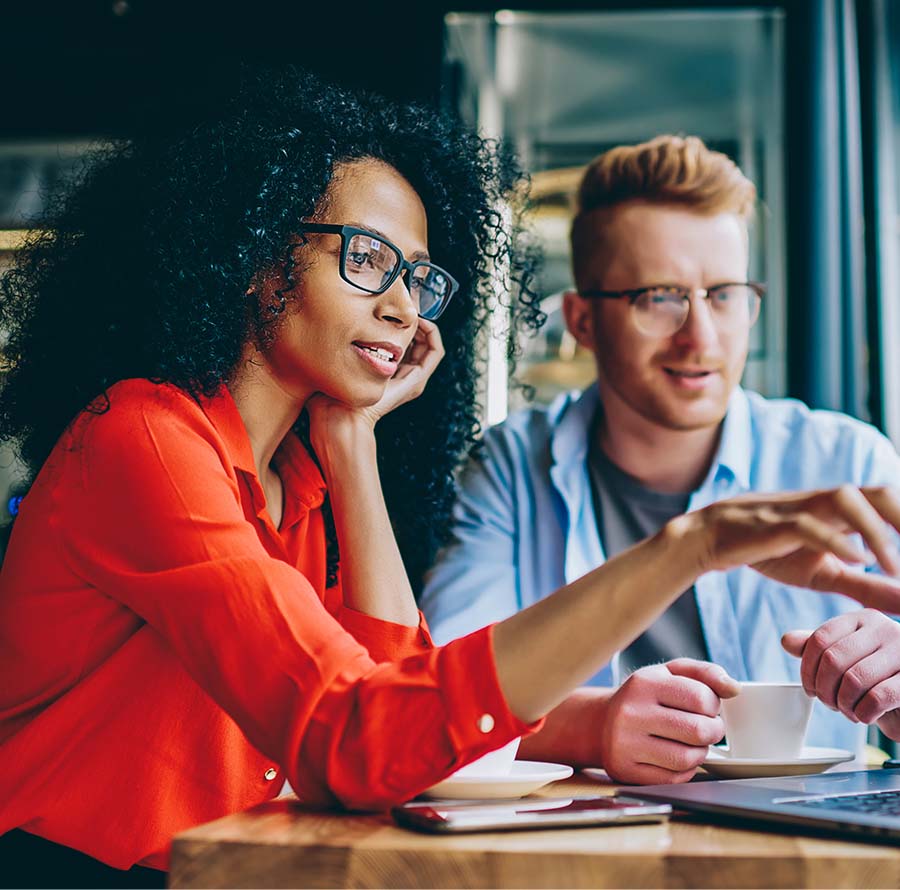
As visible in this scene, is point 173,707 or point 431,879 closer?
point 431,879

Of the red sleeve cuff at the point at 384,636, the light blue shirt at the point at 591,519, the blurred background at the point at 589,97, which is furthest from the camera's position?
the blurred background at the point at 589,97

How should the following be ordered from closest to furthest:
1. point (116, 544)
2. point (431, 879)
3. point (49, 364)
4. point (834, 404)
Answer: point (431, 879)
point (116, 544)
point (49, 364)
point (834, 404)

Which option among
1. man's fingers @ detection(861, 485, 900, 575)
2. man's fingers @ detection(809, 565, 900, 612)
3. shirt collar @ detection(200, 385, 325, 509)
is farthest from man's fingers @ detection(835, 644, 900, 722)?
shirt collar @ detection(200, 385, 325, 509)

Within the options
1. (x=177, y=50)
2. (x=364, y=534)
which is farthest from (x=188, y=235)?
(x=177, y=50)

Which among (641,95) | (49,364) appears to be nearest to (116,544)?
(49,364)

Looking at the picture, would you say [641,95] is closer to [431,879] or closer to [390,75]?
[390,75]

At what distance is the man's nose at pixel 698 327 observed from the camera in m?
1.90

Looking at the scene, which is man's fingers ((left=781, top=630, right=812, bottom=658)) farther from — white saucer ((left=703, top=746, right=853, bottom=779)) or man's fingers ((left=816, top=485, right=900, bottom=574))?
man's fingers ((left=816, top=485, right=900, bottom=574))

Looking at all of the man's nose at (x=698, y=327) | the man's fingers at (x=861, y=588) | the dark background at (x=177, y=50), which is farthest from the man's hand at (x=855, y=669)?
the dark background at (x=177, y=50)

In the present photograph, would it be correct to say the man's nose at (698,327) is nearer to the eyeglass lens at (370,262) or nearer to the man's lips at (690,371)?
the man's lips at (690,371)

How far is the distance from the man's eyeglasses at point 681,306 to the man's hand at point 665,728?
96cm

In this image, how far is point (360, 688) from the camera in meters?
0.89

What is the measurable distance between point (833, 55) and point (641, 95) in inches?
70.3

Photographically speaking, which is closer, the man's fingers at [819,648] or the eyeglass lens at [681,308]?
the man's fingers at [819,648]
